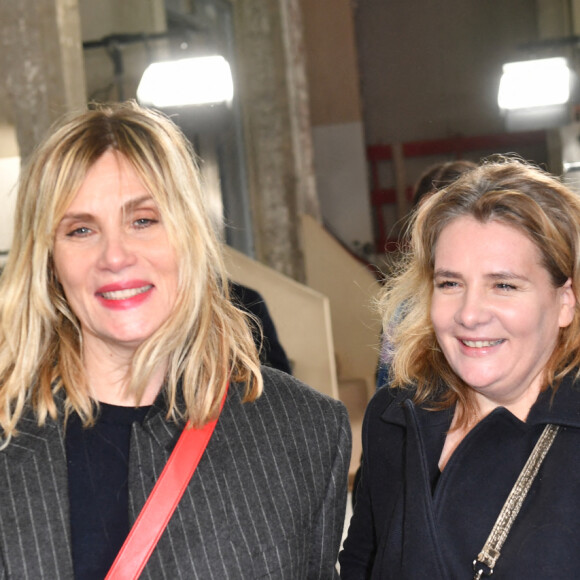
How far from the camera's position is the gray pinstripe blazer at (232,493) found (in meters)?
1.65

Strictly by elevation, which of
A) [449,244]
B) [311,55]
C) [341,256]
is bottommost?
[341,256]

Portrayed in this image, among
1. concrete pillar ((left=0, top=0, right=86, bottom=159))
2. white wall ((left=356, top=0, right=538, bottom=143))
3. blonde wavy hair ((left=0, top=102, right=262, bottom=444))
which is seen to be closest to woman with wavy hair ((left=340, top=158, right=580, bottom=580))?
blonde wavy hair ((left=0, top=102, right=262, bottom=444))

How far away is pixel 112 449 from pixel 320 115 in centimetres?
943

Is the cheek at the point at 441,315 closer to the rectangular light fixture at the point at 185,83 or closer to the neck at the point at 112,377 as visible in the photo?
the neck at the point at 112,377

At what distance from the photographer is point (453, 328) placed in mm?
1876

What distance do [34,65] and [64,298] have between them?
3.01m

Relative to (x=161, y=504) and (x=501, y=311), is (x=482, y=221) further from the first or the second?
(x=161, y=504)

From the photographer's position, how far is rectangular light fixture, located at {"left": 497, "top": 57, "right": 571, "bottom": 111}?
7.91 metres

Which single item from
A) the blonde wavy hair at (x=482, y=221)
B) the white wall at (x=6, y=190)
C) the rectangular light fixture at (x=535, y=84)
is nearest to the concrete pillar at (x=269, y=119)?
the rectangular light fixture at (x=535, y=84)

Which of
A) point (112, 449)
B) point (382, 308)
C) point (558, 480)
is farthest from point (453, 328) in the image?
point (112, 449)

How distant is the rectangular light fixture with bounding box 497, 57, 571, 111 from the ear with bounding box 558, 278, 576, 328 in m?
6.43

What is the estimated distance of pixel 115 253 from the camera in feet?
5.59

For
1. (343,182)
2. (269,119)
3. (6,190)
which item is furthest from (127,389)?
(343,182)

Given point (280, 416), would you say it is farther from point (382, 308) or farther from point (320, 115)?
point (320, 115)
